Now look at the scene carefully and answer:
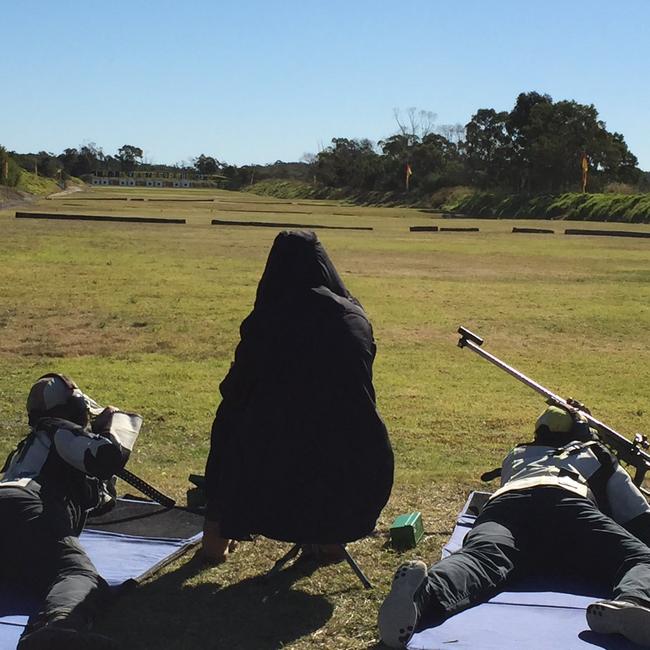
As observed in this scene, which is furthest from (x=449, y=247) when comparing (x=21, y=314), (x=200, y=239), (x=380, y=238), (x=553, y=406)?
(x=553, y=406)

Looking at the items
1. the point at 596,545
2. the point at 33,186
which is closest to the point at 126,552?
the point at 596,545

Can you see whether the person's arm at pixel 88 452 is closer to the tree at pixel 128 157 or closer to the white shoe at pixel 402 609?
the white shoe at pixel 402 609

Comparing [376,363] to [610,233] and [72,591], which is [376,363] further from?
[610,233]

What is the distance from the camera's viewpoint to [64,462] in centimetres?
435

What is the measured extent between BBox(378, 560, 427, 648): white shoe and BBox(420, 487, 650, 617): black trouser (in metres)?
0.17

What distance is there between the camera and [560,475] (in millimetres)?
4473

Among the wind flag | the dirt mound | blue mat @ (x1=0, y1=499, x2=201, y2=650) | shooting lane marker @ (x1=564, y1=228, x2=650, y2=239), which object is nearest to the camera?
blue mat @ (x1=0, y1=499, x2=201, y2=650)

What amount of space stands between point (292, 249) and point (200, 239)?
25.6 meters

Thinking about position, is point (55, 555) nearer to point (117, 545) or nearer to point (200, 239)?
point (117, 545)

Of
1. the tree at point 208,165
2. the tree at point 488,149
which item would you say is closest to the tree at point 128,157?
the tree at point 208,165

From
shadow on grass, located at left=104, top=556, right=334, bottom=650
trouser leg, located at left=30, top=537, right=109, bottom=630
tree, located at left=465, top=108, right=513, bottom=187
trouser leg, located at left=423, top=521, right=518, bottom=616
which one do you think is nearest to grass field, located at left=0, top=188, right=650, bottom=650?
shadow on grass, located at left=104, top=556, right=334, bottom=650

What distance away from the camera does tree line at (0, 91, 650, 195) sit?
60844 millimetres

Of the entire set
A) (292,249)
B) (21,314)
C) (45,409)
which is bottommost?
(21,314)

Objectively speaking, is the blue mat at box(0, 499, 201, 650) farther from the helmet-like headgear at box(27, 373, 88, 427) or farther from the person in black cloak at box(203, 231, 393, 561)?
the helmet-like headgear at box(27, 373, 88, 427)
